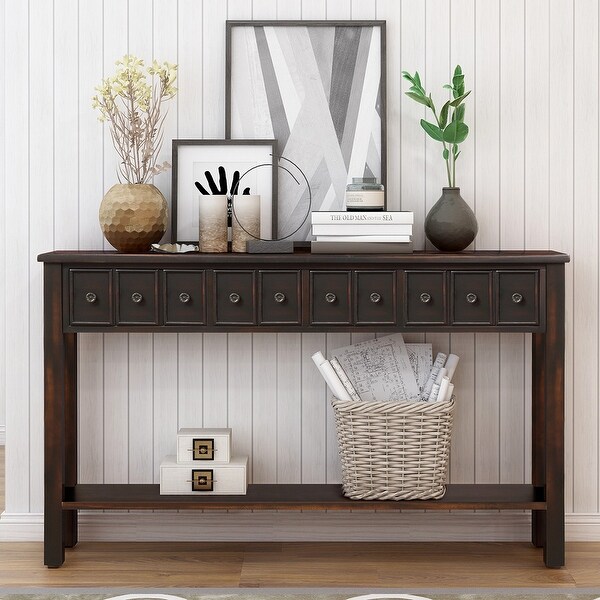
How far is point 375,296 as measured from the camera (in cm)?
247

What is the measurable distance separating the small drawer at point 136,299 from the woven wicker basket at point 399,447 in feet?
2.09

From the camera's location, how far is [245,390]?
2846 mm

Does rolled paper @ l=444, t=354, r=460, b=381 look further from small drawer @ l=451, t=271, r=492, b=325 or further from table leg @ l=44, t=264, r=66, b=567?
table leg @ l=44, t=264, r=66, b=567

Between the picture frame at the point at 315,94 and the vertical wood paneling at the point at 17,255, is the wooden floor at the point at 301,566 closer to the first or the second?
the vertical wood paneling at the point at 17,255

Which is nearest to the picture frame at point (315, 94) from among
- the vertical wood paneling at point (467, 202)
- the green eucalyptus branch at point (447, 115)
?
the green eucalyptus branch at point (447, 115)

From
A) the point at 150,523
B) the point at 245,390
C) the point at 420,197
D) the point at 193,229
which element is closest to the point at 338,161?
the point at 420,197

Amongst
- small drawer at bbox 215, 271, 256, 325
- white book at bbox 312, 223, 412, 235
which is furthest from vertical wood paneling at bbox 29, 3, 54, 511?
white book at bbox 312, 223, 412, 235

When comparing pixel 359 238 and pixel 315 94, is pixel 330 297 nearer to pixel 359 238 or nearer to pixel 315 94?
pixel 359 238

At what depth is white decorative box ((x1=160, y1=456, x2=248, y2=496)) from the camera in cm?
262

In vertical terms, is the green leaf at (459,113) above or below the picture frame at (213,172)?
above

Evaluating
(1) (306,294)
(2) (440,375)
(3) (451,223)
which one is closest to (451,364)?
(2) (440,375)

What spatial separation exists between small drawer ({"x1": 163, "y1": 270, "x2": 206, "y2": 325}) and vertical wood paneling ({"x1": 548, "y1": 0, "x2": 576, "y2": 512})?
1152 millimetres

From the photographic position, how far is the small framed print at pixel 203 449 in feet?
8.70

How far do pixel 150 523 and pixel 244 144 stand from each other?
1.27 m
